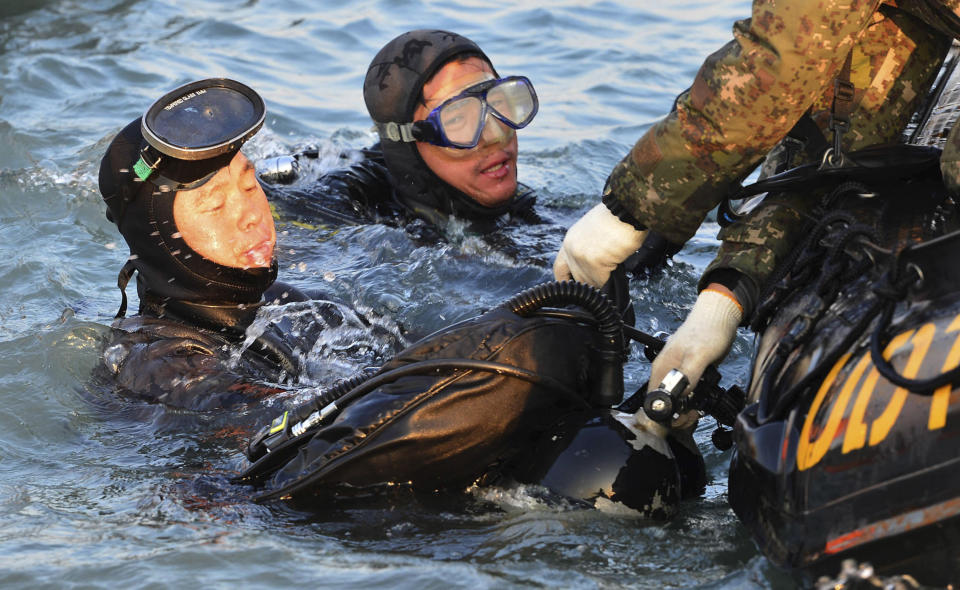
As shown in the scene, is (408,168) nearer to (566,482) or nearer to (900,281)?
(566,482)

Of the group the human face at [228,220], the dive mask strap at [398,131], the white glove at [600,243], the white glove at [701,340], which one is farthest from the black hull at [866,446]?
the dive mask strap at [398,131]

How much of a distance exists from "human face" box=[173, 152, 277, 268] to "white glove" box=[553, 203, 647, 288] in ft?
3.62

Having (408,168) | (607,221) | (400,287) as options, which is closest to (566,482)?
(607,221)

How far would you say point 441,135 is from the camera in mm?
5227

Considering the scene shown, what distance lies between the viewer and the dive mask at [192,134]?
3430mm

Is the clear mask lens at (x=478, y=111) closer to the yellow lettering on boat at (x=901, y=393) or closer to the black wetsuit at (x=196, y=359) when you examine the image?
the black wetsuit at (x=196, y=359)

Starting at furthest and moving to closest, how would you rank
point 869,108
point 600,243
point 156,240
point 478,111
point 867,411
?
point 478,111
point 156,240
point 600,243
point 869,108
point 867,411

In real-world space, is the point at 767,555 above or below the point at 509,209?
above

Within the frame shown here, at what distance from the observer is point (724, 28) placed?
31.6 ft

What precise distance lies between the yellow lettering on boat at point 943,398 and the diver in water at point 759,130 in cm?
79

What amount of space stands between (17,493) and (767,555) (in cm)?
213

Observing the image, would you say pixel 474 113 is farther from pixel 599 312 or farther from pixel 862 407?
pixel 862 407

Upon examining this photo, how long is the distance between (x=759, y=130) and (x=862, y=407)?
0.86 m

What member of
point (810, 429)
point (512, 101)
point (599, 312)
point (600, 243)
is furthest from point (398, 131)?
point (810, 429)
